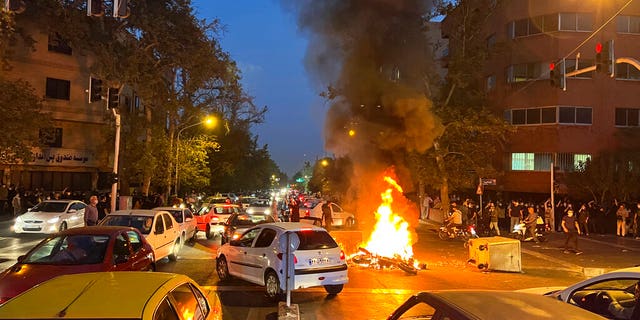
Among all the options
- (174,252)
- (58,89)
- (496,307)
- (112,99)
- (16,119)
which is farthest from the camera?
(58,89)

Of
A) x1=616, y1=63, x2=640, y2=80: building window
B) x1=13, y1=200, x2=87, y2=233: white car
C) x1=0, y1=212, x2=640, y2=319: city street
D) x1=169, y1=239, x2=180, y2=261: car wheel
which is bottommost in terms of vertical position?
x1=0, y1=212, x2=640, y2=319: city street

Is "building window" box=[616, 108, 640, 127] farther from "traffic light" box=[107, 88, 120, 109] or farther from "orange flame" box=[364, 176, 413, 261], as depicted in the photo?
"traffic light" box=[107, 88, 120, 109]

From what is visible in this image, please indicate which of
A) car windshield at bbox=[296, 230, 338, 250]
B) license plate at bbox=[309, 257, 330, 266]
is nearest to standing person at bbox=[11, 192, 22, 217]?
car windshield at bbox=[296, 230, 338, 250]

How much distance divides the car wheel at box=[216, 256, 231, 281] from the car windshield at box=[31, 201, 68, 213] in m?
11.4

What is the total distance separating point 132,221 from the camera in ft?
41.5

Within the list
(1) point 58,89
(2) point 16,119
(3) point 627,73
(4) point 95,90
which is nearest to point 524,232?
(4) point 95,90

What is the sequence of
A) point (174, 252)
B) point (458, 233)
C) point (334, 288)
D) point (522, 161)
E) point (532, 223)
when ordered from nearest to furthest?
1. point (334, 288)
2. point (174, 252)
3. point (532, 223)
4. point (458, 233)
5. point (522, 161)

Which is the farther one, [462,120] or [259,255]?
[462,120]

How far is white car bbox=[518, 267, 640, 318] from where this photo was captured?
5582mm

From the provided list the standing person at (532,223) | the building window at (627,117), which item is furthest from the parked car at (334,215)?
the building window at (627,117)

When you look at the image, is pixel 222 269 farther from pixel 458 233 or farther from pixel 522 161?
pixel 522 161

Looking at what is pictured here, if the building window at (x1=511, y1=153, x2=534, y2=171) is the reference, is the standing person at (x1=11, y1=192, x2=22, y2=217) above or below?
below

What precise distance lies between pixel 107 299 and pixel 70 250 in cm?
484

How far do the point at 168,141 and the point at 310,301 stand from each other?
86.4 feet
